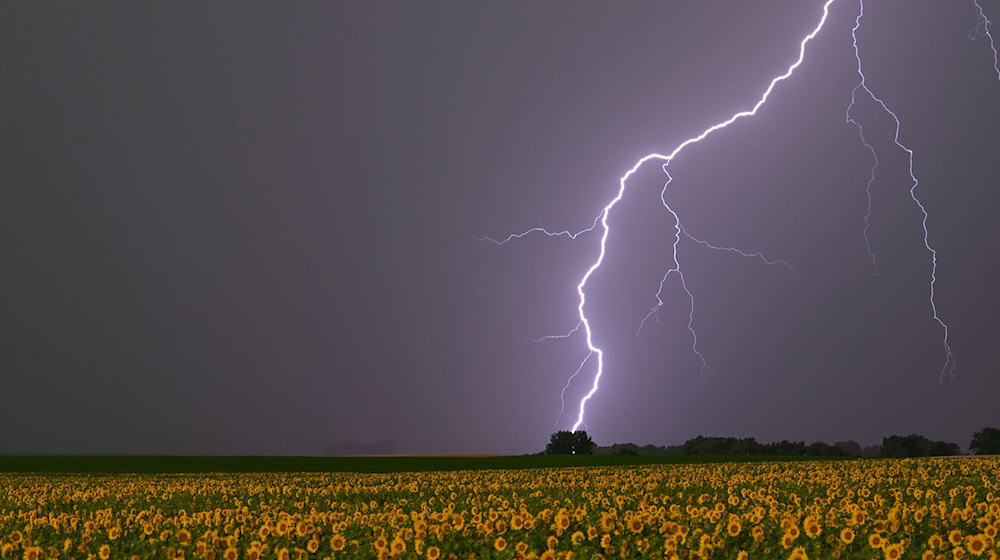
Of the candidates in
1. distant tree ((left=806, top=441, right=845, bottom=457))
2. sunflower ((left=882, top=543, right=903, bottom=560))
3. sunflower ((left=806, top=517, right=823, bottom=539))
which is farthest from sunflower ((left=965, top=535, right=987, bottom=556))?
distant tree ((left=806, top=441, right=845, bottom=457))

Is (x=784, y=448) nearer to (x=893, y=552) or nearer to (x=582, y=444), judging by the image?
(x=582, y=444)

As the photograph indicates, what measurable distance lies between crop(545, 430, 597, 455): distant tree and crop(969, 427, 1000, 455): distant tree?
21821mm

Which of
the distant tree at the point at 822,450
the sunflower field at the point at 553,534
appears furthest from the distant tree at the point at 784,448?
the sunflower field at the point at 553,534

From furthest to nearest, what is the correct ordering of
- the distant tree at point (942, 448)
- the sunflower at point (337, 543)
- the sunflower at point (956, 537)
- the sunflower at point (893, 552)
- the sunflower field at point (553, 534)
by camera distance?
the distant tree at point (942, 448)
the sunflower at point (337, 543)
the sunflower field at point (553, 534)
the sunflower at point (956, 537)
the sunflower at point (893, 552)

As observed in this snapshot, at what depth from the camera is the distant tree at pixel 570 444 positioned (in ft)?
186


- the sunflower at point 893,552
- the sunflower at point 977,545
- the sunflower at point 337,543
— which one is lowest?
the sunflower at point 337,543

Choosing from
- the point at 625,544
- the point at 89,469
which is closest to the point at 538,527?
the point at 625,544

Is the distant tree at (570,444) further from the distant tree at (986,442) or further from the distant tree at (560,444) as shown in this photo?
the distant tree at (986,442)

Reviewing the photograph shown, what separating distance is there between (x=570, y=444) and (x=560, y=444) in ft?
2.09

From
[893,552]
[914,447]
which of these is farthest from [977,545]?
[914,447]

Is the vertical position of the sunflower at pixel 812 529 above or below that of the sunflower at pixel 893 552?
above

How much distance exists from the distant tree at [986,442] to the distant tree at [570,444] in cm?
2182

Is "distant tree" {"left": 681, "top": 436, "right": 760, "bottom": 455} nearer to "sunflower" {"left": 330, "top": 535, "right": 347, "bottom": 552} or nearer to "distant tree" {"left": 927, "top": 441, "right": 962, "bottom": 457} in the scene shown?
"distant tree" {"left": 927, "top": 441, "right": 962, "bottom": 457}

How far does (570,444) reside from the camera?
5719cm
